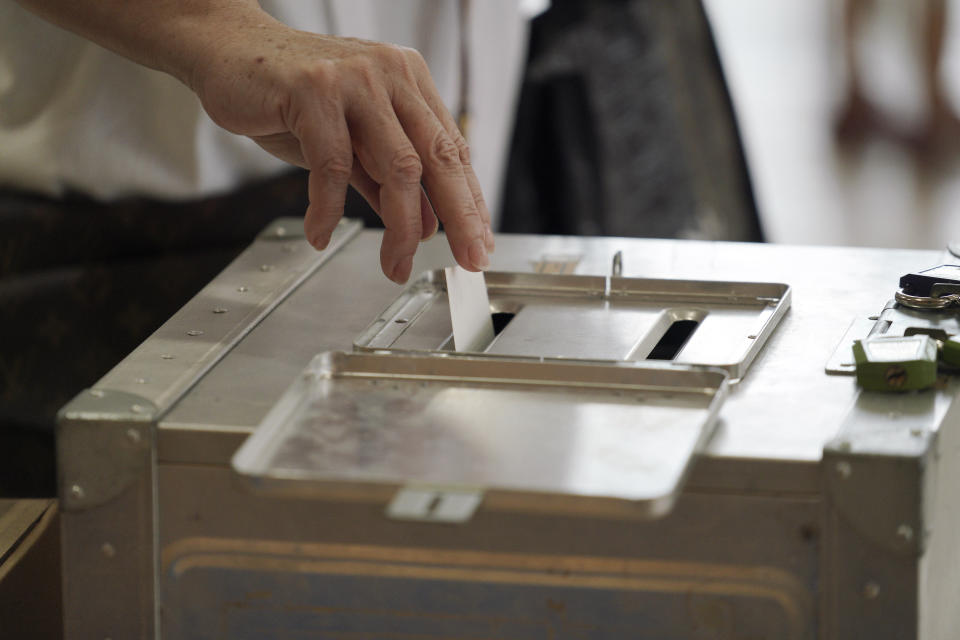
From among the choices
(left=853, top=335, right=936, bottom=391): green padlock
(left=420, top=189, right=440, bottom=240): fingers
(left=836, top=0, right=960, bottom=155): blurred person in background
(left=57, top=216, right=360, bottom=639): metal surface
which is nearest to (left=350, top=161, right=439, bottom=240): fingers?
(left=420, top=189, right=440, bottom=240): fingers

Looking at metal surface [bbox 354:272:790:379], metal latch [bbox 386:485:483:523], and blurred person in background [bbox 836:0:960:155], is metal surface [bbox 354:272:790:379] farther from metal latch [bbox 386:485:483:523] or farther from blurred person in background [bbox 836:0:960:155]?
blurred person in background [bbox 836:0:960:155]

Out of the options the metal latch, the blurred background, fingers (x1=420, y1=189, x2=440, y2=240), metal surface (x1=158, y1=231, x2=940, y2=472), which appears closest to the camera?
the metal latch

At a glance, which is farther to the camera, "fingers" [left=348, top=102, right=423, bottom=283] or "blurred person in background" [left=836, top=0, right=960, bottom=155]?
"blurred person in background" [left=836, top=0, right=960, bottom=155]

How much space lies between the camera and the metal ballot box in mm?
681

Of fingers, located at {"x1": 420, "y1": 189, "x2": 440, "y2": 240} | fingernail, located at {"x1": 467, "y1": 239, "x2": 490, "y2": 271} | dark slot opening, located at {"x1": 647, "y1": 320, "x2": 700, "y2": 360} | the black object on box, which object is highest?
fingers, located at {"x1": 420, "y1": 189, "x2": 440, "y2": 240}

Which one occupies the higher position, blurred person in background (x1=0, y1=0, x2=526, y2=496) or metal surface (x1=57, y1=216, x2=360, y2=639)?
blurred person in background (x1=0, y1=0, x2=526, y2=496)

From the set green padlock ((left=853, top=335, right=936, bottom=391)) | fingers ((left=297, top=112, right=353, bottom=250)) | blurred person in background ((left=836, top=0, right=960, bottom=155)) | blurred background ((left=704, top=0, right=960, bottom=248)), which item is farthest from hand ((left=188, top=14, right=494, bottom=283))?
blurred person in background ((left=836, top=0, right=960, bottom=155))

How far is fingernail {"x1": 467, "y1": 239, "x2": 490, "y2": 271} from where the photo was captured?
36.4 inches

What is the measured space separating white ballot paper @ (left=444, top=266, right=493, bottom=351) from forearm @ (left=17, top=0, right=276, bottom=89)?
26 centimetres

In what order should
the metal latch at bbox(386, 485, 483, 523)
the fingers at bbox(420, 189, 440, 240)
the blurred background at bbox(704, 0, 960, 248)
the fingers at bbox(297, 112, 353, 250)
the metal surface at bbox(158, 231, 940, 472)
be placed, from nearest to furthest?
the metal latch at bbox(386, 485, 483, 523) < the metal surface at bbox(158, 231, 940, 472) < the fingers at bbox(297, 112, 353, 250) < the fingers at bbox(420, 189, 440, 240) < the blurred background at bbox(704, 0, 960, 248)

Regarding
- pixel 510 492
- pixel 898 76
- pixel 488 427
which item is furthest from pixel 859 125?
pixel 510 492

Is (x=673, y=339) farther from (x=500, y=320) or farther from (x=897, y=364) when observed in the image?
(x=897, y=364)

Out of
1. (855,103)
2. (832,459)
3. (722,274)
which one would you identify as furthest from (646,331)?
(855,103)

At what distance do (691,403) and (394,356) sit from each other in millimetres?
197
